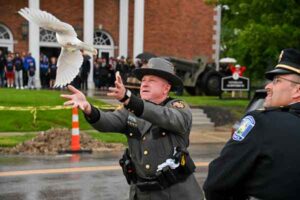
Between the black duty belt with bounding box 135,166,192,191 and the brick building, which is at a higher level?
the brick building

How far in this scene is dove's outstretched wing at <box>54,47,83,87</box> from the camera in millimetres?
3564

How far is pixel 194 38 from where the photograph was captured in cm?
3612

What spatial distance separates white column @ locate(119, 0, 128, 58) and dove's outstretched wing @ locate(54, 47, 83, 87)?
1188 inches

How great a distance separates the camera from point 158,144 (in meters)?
4.33

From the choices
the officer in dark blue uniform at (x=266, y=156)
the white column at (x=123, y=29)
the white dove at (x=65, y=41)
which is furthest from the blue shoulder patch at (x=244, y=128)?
the white column at (x=123, y=29)

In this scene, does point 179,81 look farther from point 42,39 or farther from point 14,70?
point 42,39

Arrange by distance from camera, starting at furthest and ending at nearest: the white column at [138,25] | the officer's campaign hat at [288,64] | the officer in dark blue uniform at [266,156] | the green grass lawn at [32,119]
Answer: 1. the white column at [138,25]
2. the green grass lawn at [32,119]
3. the officer's campaign hat at [288,64]
4. the officer in dark blue uniform at [266,156]

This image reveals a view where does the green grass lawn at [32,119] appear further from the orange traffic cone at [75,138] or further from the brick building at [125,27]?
the brick building at [125,27]

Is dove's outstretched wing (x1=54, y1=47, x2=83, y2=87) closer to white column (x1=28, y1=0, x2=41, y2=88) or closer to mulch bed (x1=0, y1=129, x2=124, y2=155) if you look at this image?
mulch bed (x1=0, y1=129, x2=124, y2=155)

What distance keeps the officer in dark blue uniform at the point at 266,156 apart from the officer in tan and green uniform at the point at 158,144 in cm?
125

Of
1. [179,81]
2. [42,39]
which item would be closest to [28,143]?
[179,81]

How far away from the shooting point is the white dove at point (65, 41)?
3443mm

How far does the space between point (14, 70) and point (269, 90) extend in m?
24.8

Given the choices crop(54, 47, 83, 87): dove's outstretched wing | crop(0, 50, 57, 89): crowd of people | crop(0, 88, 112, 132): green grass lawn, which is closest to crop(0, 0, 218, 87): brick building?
crop(0, 50, 57, 89): crowd of people
